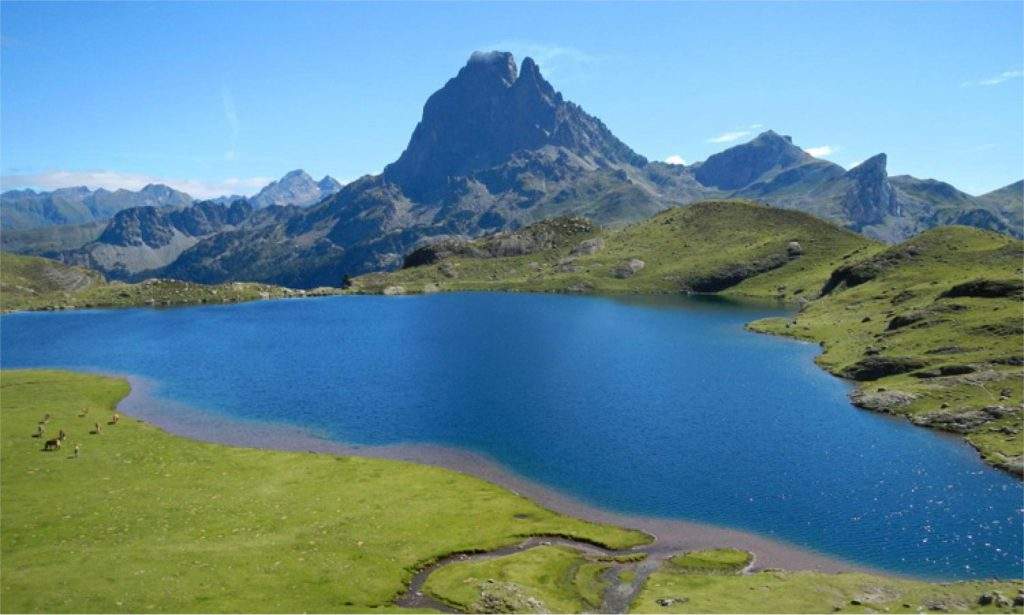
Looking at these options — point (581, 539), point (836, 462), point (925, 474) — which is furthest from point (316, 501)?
point (925, 474)

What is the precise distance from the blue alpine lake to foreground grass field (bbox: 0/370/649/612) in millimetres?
13199

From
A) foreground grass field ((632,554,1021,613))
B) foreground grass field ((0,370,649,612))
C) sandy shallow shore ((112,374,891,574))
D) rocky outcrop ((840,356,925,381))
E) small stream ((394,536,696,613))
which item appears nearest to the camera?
foreground grass field ((632,554,1021,613))

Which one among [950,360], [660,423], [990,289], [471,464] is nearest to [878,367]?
[950,360]

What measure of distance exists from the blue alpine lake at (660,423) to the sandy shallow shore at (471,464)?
2111 millimetres

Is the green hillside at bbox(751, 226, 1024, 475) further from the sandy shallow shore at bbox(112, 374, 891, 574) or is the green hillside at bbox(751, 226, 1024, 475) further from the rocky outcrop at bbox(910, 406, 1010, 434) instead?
the sandy shallow shore at bbox(112, 374, 891, 574)

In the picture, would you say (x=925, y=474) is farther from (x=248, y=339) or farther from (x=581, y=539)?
(x=248, y=339)

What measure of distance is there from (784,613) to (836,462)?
141ft

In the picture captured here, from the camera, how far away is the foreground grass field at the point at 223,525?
153 feet

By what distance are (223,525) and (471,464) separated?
1260 inches

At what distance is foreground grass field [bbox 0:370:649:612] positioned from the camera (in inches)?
1842

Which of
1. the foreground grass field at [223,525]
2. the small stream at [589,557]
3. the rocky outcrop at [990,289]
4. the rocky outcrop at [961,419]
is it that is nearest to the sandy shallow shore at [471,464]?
the small stream at [589,557]

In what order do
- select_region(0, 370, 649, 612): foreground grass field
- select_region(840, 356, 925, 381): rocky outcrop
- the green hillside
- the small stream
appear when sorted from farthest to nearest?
select_region(840, 356, 925, 381): rocky outcrop, the green hillside, the small stream, select_region(0, 370, 649, 612): foreground grass field

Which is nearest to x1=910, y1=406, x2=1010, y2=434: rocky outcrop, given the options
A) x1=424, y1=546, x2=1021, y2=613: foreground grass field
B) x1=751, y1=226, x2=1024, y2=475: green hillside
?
x1=751, y1=226, x2=1024, y2=475: green hillside

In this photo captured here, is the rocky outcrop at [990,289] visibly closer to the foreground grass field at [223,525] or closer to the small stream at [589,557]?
the small stream at [589,557]
